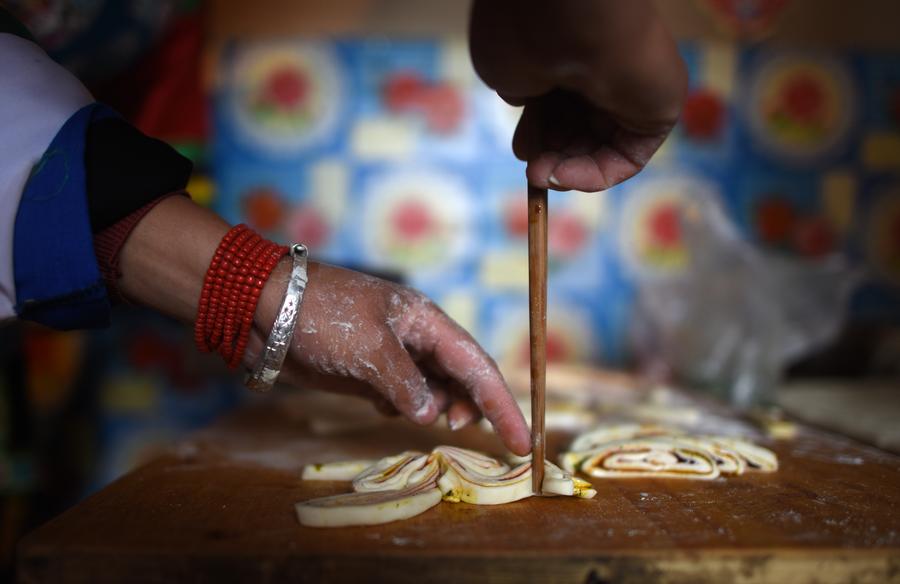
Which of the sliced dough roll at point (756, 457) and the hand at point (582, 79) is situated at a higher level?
the hand at point (582, 79)

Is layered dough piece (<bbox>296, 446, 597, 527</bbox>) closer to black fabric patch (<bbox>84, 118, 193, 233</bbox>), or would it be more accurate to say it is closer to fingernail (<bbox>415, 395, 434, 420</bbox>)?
fingernail (<bbox>415, 395, 434, 420</bbox>)

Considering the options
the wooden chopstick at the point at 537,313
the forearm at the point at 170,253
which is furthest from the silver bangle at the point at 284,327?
the wooden chopstick at the point at 537,313

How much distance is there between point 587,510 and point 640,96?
2.06 feet

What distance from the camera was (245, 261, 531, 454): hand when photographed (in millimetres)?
1234

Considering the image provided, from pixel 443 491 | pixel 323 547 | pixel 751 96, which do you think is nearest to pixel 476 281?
pixel 751 96

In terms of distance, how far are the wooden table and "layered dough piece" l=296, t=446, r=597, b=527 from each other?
19mm

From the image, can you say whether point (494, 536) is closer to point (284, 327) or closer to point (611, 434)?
point (284, 327)

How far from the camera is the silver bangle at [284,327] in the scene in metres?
1.22

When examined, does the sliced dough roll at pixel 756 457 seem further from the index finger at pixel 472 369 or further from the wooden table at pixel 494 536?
the index finger at pixel 472 369

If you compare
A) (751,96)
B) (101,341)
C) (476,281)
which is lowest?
(101,341)

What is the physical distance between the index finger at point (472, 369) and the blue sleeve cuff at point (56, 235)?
0.55m

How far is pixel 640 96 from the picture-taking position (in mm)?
972

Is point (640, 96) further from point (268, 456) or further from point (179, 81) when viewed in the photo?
point (179, 81)

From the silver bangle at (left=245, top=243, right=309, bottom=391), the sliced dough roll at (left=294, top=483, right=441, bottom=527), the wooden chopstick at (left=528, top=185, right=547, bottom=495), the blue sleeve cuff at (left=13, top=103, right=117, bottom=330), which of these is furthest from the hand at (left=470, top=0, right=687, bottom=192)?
the blue sleeve cuff at (left=13, top=103, right=117, bottom=330)
